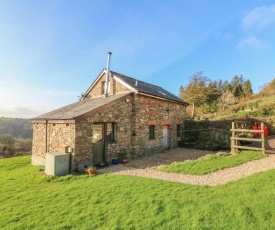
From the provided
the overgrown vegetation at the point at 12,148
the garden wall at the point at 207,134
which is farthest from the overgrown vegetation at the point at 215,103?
the overgrown vegetation at the point at 12,148

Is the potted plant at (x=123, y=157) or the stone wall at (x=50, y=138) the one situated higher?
the stone wall at (x=50, y=138)

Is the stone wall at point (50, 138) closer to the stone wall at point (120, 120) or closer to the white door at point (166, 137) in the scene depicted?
the stone wall at point (120, 120)

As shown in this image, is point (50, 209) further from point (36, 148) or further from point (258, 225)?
point (36, 148)

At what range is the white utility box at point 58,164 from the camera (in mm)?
9305

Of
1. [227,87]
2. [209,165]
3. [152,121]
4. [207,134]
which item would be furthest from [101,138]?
[227,87]

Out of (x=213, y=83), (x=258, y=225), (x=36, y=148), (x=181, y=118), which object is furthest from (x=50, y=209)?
(x=213, y=83)

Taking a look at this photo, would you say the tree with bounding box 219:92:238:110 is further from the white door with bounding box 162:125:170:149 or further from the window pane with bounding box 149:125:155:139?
the window pane with bounding box 149:125:155:139

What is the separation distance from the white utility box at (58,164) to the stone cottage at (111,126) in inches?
13.4

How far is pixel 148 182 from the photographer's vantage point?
7.31 meters

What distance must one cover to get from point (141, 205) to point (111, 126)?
23.3 ft

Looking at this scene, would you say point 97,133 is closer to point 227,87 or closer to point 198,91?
point 198,91

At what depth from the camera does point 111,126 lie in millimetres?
12133

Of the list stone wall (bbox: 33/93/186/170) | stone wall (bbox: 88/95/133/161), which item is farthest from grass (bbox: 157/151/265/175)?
stone wall (bbox: 33/93/186/170)

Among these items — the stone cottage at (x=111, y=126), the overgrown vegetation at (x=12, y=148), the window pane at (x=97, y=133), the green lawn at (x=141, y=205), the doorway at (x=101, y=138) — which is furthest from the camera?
the overgrown vegetation at (x=12, y=148)
